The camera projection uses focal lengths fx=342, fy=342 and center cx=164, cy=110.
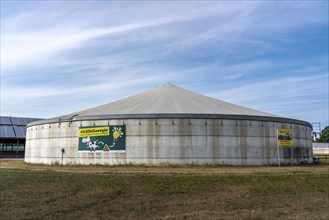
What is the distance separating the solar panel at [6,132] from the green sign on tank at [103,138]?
4206cm

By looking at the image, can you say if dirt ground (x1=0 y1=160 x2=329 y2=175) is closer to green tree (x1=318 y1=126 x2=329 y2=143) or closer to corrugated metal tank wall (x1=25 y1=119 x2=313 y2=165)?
corrugated metal tank wall (x1=25 y1=119 x2=313 y2=165)

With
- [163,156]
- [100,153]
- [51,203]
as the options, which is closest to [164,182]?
[51,203]

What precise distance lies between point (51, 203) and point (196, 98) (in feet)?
106

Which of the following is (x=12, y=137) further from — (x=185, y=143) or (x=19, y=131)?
(x=185, y=143)

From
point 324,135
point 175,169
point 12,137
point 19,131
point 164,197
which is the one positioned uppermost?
point 324,135

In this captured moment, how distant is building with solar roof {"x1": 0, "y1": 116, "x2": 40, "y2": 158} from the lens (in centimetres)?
7256

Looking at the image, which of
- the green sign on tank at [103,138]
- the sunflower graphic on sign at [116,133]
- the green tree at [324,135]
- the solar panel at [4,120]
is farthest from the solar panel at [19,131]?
the green tree at [324,135]

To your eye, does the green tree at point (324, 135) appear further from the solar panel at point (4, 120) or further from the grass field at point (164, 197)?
the grass field at point (164, 197)

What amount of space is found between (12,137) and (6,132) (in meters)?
2.69

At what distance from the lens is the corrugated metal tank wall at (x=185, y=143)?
34.3 meters

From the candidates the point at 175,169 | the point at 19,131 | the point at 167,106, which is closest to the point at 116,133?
the point at 167,106

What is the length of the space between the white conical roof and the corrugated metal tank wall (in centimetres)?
155

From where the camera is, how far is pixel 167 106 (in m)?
38.9

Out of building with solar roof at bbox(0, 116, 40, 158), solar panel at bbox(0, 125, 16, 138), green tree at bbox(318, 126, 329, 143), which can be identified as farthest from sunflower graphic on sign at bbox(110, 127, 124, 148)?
green tree at bbox(318, 126, 329, 143)
